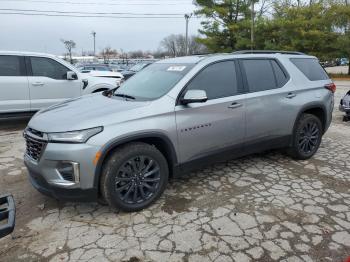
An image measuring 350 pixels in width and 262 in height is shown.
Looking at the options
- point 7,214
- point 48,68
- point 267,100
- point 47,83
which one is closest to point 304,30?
point 48,68

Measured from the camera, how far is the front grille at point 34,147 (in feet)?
10.6

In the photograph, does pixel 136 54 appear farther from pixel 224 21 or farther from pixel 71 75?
pixel 71 75

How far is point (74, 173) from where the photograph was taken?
10.1ft

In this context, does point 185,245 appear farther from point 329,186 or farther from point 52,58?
point 52,58

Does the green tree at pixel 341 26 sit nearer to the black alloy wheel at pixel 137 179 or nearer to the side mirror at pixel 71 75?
the side mirror at pixel 71 75

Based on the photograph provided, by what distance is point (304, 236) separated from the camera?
3.06m

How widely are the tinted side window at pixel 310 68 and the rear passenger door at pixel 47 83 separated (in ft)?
17.3

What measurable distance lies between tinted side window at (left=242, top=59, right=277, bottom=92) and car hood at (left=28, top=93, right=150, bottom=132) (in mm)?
1614

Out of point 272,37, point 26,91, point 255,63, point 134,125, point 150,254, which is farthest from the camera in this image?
point 272,37

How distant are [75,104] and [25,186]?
1.38 m

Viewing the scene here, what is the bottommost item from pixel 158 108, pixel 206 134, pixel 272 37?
pixel 206 134

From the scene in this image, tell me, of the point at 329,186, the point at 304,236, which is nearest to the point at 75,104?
the point at 304,236

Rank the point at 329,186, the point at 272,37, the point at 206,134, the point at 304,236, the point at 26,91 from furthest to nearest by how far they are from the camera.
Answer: the point at 272,37
the point at 26,91
the point at 329,186
the point at 206,134
the point at 304,236

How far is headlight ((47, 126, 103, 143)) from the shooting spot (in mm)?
3096
